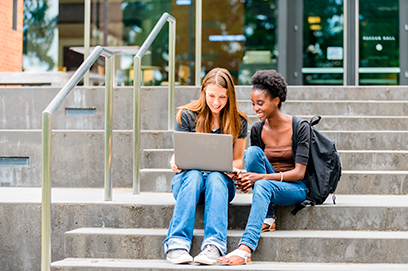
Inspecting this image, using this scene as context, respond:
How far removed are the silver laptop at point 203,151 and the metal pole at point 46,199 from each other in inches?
25.2

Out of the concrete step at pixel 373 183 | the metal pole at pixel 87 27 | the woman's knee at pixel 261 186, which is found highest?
the metal pole at pixel 87 27

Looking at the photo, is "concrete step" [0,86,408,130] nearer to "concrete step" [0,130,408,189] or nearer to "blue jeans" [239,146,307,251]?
"concrete step" [0,130,408,189]

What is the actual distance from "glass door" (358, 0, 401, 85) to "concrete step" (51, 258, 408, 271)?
5.45 m

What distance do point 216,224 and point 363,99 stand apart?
3073 mm

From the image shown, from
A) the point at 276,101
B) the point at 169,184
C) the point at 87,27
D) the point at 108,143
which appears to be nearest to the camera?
the point at 276,101

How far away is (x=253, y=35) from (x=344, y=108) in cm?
330

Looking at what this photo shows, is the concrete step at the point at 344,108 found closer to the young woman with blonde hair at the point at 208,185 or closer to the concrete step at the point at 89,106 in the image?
the concrete step at the point at 89,106

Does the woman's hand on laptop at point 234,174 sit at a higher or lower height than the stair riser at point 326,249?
higher

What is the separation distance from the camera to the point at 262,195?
Result: 2.43m

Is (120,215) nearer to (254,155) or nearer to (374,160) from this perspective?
(254,155)

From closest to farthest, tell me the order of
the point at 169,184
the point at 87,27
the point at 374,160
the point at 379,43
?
the point at 169,184
the point at 374,160
the point at 87,27
the point at 379,43

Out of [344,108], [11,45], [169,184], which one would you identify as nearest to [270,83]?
[169,184]

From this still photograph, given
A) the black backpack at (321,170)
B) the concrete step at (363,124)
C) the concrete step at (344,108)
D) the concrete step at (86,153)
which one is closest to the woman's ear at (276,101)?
the black backpack at (321,170)

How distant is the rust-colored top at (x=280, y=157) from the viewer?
271cm
